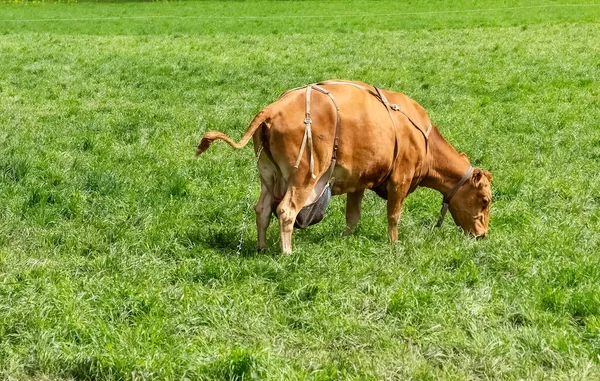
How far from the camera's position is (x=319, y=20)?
35.2 metres

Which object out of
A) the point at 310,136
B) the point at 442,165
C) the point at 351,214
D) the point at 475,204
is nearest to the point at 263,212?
the point at 310,136

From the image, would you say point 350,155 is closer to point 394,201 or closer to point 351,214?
point 394,201

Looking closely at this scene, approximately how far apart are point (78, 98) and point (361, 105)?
10600mm

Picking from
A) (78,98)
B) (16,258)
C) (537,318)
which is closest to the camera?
(537,318)

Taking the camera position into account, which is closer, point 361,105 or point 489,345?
point 489,345

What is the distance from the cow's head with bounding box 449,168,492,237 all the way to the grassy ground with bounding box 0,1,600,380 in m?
0.22

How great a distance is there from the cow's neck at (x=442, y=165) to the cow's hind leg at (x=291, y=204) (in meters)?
1.74

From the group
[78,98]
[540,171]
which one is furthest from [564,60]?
[78,98]

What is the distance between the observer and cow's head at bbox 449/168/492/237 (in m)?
8.56

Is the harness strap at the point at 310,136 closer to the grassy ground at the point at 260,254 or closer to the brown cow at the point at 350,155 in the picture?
the brown cow at the point at 350,155

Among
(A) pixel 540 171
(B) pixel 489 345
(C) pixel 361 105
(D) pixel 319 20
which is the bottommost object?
(D) pixel 319 20

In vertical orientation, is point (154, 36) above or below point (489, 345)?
below

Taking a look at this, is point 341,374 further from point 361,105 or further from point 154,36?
point 154,36

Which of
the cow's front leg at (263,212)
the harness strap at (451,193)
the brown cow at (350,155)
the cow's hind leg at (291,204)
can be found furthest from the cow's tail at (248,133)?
the harness strap at (451,193)
